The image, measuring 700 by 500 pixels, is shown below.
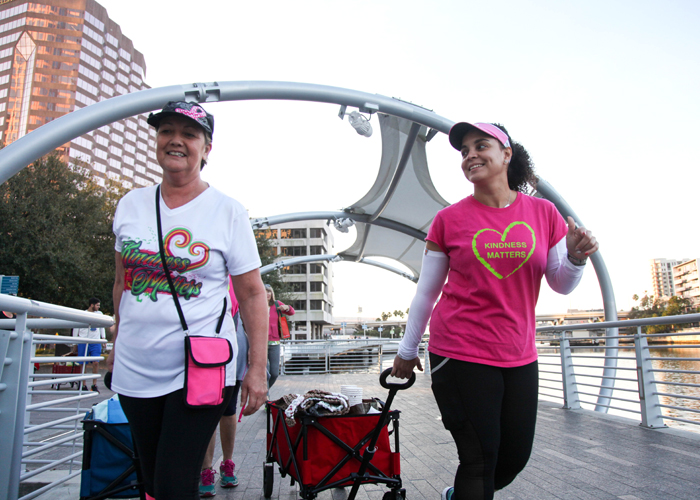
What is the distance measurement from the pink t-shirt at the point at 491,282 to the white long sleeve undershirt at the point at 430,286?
49 millimetres

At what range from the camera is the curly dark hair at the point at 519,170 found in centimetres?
265

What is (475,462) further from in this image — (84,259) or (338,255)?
(84,259)

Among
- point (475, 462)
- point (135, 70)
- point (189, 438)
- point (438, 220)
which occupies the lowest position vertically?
point (475, 462)

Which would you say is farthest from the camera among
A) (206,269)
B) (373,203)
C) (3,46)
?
(3,46)

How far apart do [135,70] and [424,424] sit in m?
118

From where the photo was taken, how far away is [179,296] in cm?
179

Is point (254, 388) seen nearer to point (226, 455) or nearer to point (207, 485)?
point (207, 485)

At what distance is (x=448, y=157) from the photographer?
1136 centimetres

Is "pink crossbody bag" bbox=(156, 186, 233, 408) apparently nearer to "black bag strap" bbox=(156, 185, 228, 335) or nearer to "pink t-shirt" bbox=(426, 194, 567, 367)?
"black bag strap" bbox=(156, 185, 228, 335)

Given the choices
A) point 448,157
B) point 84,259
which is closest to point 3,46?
point 84,259

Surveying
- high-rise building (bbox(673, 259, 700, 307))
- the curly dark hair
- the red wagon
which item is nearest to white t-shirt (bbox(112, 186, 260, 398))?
the red wagon

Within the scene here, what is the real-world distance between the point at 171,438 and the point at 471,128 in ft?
6.32

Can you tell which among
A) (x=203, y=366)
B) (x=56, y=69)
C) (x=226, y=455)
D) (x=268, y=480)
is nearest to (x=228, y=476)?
(x=226, y=455)

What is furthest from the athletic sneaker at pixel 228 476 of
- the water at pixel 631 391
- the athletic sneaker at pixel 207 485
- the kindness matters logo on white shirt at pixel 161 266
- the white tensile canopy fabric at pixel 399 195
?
the white tensile canopy fabric at pixel 399 195
